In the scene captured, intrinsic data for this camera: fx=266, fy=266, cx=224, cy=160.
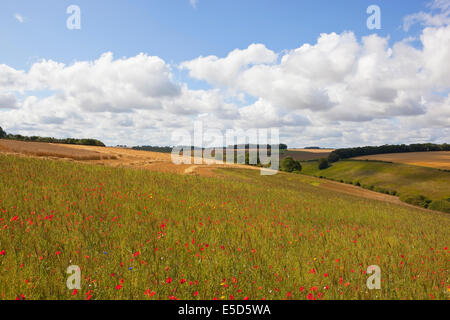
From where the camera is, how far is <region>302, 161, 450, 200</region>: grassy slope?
74.6 m

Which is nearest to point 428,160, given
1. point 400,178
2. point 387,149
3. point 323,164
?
point 400,178

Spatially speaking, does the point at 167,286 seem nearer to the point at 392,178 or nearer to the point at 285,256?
the point at 285,256

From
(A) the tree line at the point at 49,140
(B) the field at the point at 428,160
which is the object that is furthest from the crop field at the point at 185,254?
(B) the field at the point at 428,160

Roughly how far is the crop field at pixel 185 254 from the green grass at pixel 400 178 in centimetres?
5829

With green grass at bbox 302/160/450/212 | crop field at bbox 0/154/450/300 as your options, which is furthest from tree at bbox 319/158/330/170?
crop field at bbox 0/154/450/300

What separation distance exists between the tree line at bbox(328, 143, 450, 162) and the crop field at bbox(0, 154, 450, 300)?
130217 mm

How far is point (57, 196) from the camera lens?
11.3 m

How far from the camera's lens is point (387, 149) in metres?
136

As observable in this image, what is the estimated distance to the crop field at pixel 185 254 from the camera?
205 inches

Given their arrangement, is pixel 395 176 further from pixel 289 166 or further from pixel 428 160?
pixel 289 166

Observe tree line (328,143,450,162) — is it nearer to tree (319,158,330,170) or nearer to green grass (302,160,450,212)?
tree (319,158,330,170)
